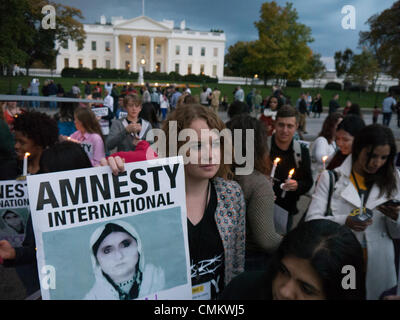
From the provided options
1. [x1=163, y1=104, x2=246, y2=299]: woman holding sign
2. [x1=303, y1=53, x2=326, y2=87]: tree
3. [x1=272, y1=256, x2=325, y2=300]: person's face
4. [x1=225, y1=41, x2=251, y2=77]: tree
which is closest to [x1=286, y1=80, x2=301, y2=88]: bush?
[x1=303, y1=53, x2=326, y2=87]: tree

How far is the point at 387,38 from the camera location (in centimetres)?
1625

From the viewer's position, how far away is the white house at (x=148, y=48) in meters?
70.8

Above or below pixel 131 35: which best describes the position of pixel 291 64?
below

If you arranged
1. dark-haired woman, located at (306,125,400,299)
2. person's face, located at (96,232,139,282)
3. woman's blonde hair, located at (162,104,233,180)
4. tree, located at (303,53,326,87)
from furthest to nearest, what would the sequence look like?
tree, located at (303,53,326,87) < dark-haired woman, located at (306,125,400,299) < woman's blonde hair, located at (162,104,233,180) < person's face, located at (96,232,139,282)

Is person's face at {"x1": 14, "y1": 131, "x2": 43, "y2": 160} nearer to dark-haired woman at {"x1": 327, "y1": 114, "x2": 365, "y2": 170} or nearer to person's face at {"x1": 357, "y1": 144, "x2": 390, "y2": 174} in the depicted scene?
person's face at {"x1": 357, "y1": 144, "x2": 390, "y2": 174}

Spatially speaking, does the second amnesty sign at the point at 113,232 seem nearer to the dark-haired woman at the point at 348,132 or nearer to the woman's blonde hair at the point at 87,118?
the dark-haired woman at the point at 348,132

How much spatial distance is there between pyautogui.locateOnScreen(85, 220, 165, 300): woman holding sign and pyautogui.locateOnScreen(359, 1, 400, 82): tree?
1654 centimetres

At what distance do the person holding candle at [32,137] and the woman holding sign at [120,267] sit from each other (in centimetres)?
160

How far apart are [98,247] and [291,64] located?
39782 mm

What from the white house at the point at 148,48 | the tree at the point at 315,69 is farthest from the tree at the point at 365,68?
the white house at the point at 148,48

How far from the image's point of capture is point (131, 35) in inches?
2803

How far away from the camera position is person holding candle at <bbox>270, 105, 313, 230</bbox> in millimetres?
2982
